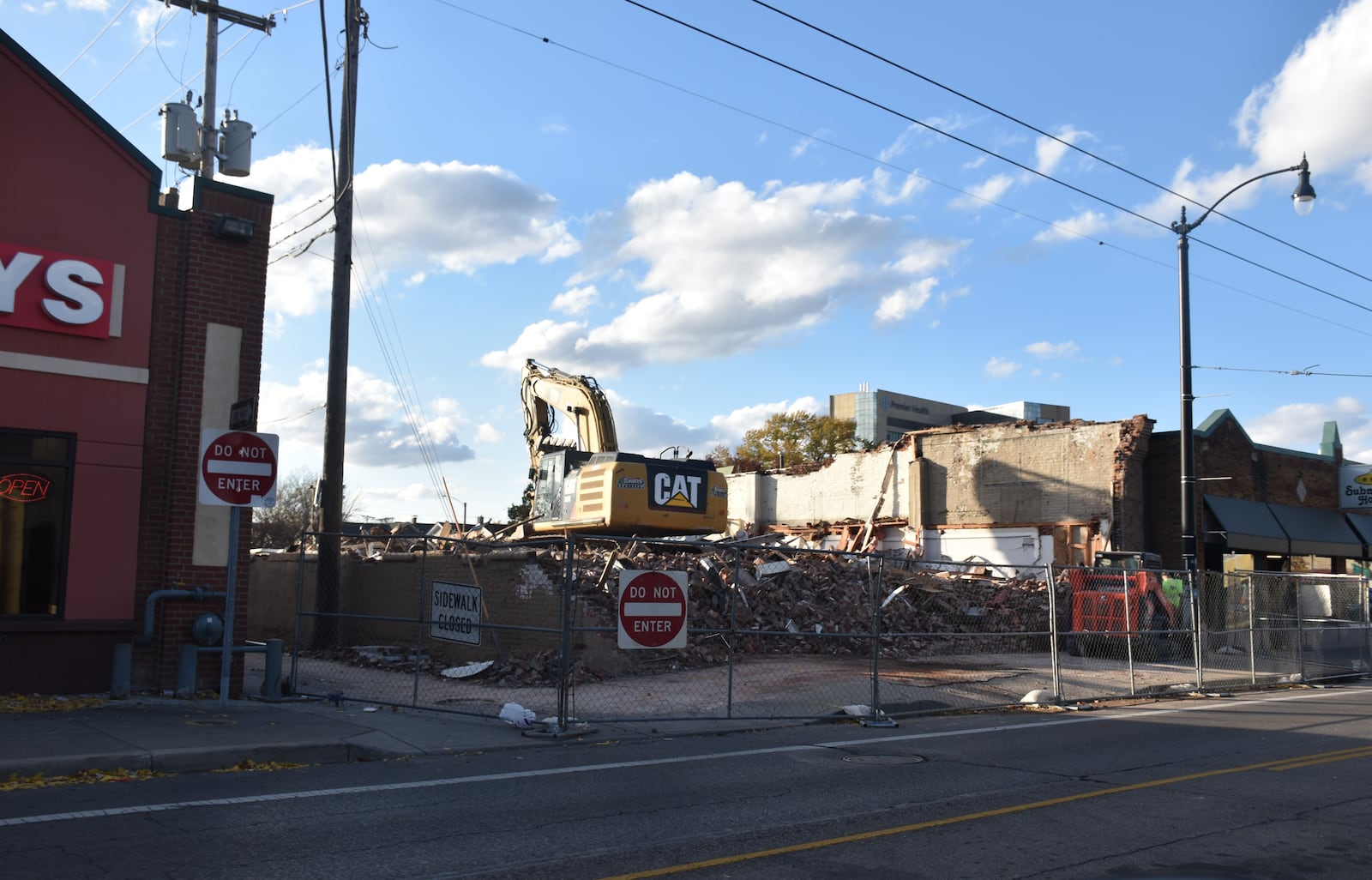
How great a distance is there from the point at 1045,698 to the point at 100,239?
13.1 m

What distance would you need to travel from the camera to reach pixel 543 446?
26.1m

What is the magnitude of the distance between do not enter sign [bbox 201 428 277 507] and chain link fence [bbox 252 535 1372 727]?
7.17 ft

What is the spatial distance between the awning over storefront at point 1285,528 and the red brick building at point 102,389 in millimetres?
25906

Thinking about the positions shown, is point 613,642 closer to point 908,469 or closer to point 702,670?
point 702,670

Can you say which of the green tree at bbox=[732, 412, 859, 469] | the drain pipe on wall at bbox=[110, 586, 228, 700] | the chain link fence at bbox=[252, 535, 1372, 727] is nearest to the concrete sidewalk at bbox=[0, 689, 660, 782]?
the drain pipe on wall at bbox=[110, 586, 228, 700]

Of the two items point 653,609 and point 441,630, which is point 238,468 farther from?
point 653,609

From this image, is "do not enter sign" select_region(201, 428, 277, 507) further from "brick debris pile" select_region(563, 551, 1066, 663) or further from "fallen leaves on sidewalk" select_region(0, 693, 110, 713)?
"brick debris pile" select_region(563, 551, 1066, 663)

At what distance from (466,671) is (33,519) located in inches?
270

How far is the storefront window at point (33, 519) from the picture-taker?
1185 cm

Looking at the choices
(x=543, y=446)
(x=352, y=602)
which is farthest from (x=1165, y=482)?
(x=352, y=602)

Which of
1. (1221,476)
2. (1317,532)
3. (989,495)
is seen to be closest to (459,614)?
(989,495)

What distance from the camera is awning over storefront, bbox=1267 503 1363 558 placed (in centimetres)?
3381

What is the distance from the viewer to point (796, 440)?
254ft

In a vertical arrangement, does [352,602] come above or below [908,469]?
below
